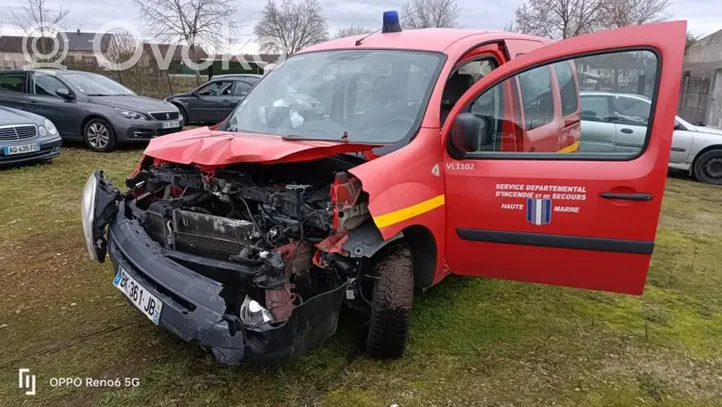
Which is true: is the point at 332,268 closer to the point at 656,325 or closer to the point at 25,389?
the point at 25,389

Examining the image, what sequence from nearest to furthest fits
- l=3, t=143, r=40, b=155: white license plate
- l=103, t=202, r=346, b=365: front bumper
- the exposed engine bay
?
l=103, t=202, r=346, b=365: front bumper
the exposed engine bay
l=3, t=143, r=40, b=155: white license plate

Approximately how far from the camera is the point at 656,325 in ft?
12.3

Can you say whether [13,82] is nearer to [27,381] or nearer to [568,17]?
[27,381]

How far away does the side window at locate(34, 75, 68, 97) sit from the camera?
10.3 metres

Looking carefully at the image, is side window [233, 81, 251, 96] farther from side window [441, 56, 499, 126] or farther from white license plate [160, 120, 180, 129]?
side window [441, 56, 499, 126]

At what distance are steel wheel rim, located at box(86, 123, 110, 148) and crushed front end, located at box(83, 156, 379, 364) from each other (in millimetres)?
7298

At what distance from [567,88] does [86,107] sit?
9143mm

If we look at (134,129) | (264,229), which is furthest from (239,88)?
(264,229)

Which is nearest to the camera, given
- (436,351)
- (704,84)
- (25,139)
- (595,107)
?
(436,351)

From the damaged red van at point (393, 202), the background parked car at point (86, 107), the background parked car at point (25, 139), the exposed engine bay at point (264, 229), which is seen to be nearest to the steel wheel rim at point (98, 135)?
the background parked car at point (86, 107)

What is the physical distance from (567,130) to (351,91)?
4.87 ft

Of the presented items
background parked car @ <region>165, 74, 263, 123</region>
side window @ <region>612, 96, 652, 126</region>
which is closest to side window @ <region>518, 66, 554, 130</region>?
side window @ <region>612, 96, 652, 126</region>

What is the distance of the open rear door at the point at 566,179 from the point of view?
2.83m

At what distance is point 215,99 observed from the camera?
14.0 meters
